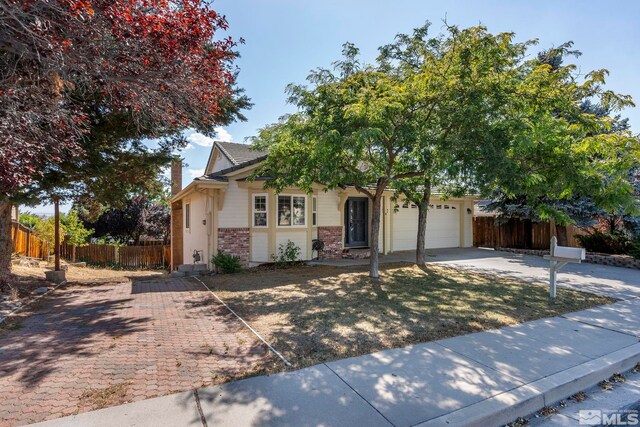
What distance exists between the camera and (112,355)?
4219 millimetres

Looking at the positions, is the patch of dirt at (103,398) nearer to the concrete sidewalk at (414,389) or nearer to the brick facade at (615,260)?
the concrete sidewalk at (414,389)

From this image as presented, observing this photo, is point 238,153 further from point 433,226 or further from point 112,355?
point 112,355

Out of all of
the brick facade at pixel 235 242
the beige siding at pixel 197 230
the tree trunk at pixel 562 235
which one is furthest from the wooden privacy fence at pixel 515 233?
the beige siding at pixel 197 230

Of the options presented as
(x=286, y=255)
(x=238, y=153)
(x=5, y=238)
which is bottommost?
(x=286, y=255)

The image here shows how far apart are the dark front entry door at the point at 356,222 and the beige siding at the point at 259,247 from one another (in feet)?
12.4

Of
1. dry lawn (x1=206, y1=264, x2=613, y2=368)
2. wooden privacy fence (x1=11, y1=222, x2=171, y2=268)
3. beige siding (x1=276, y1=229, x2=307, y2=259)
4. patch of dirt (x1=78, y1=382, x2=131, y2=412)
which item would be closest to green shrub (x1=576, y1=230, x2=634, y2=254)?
dry lawn (x1=206, y1=264, x2=613, y2=368)

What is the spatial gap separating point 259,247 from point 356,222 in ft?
15.3

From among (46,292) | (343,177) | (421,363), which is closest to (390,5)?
(343,177)

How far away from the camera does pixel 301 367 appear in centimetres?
386

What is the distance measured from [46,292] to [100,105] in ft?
16.1

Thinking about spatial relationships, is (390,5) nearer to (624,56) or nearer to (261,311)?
(624,56)

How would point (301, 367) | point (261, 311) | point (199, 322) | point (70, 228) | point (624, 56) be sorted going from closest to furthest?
point (301, 367) < point (199, 322) < point (261, 311) < point (624, 56) < point (70, 228)

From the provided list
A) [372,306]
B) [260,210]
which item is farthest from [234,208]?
[372,306]

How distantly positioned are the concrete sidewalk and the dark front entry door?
9.41 meters
